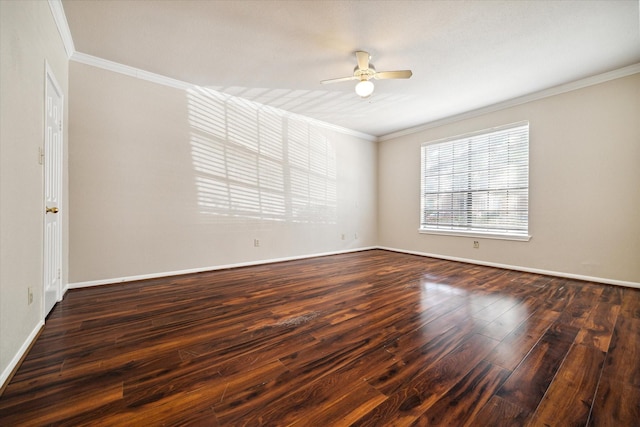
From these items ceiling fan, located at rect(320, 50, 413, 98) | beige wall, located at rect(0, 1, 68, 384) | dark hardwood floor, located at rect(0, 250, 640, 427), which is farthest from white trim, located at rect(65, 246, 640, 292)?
ceiling fan, located at rect(320, 50, 413, 98)

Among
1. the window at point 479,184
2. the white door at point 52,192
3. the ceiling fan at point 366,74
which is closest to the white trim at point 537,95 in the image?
the window at point 479,184

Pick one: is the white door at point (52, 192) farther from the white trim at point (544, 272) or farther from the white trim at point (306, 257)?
the white trim at point (544, 272)

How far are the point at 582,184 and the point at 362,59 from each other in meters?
3.39

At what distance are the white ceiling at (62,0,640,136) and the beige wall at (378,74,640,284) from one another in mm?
401

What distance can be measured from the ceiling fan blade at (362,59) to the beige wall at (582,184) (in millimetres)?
2813

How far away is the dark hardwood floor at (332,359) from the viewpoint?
1189mm

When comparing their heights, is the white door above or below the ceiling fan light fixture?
below

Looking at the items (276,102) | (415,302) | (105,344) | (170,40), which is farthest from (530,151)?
(105,344)

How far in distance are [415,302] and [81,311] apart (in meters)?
3.11

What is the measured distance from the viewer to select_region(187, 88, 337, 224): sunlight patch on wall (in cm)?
390

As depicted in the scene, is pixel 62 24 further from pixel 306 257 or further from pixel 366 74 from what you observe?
pixel 306 257

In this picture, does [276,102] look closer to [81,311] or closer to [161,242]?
[161,242]

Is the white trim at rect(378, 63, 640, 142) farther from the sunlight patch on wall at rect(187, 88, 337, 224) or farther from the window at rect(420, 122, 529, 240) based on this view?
the sunlight patch on wall at rect(187, 88, 337, 224)

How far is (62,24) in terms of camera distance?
249cm
